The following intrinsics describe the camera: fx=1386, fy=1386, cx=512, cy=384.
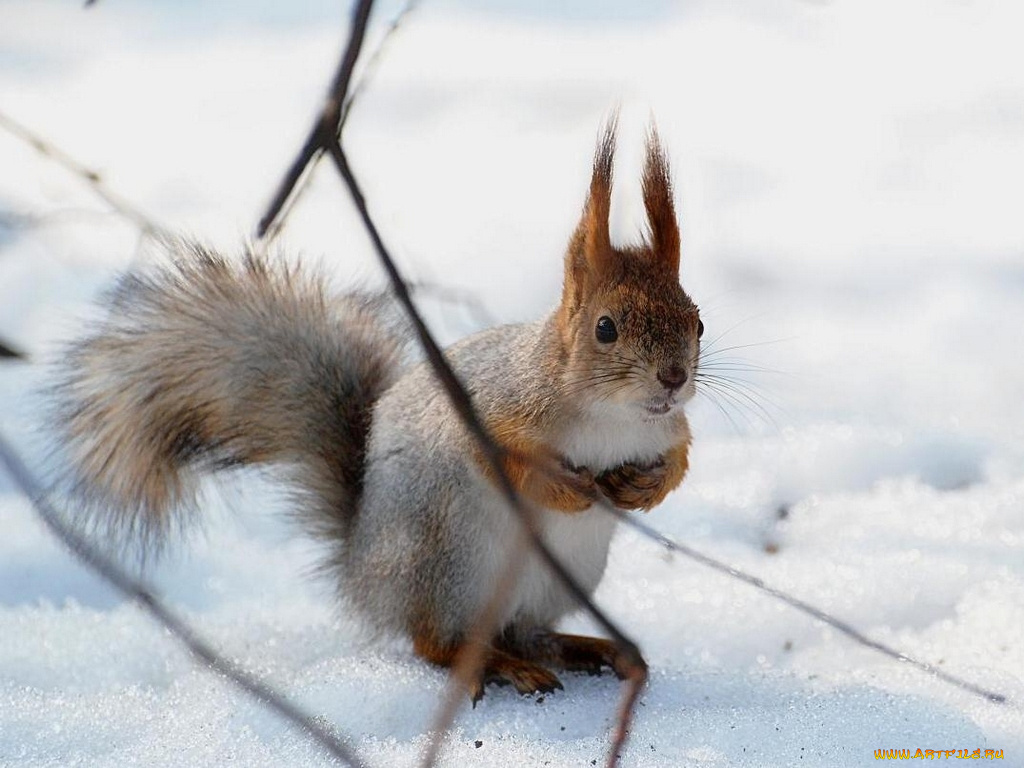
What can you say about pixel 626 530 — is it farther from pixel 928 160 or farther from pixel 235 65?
pixel 235 65

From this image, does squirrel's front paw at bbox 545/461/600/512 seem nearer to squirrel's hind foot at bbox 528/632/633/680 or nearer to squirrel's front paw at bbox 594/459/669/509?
squirrel's front paw at bbox 594/459/669/509

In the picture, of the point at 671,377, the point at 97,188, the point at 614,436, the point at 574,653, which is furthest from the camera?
the point at 574,653

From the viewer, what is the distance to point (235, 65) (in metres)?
3.49

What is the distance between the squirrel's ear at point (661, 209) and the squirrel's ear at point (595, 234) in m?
0.06

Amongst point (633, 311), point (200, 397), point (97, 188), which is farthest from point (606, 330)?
point (97, 188)

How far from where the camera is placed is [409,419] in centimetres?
156

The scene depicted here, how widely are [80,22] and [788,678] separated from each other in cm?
286

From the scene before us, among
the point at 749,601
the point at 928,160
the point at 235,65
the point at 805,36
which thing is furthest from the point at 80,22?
the point at 749,601

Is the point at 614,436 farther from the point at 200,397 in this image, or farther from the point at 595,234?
the point at 200,397

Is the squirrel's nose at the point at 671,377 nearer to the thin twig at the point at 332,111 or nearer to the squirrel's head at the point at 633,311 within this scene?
the squirrel's head at the point at 633,311

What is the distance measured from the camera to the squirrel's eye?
1.41 metres

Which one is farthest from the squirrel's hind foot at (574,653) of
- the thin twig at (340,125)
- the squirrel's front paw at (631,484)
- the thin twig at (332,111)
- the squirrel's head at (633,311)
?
the thin twig at (332,111)

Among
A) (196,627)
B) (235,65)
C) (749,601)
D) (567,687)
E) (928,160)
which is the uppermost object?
(928,160)

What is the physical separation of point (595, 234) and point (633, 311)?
0.09m
